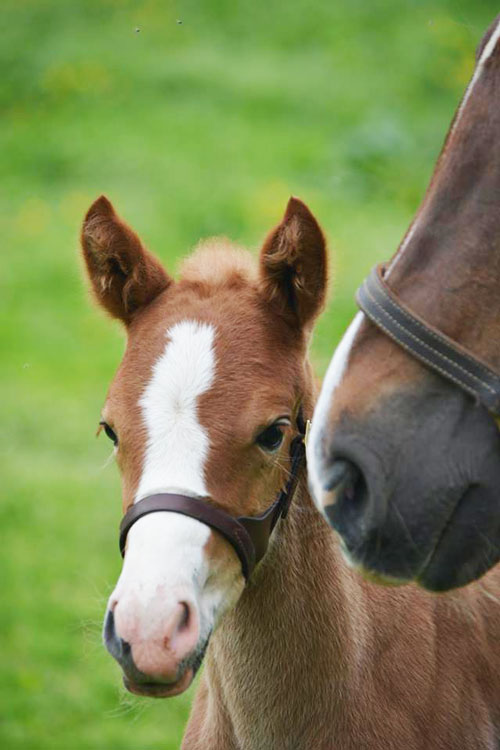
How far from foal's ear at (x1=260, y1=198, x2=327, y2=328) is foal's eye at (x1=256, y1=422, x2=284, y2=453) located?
33 cm

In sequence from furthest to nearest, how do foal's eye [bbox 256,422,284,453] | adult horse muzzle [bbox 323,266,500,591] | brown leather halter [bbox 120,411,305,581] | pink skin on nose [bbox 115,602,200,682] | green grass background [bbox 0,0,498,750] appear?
green grass background [bbox 0,0,498,750] < foal's eye [bbox 256,422,284,453] < brown leather halter [bbox 120,411,305,581] < pink skin on nose [bbox 115,602,200,682] < adult horse muzzle [bbox 323,266,500,591]

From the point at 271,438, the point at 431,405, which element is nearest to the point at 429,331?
the point at 431,405

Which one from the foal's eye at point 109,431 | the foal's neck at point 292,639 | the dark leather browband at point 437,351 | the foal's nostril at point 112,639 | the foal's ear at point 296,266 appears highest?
the dark leather browband at point 437,351

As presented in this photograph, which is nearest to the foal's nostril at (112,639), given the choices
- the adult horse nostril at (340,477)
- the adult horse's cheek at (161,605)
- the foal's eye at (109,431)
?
the adult horse's cheek at (161,605)

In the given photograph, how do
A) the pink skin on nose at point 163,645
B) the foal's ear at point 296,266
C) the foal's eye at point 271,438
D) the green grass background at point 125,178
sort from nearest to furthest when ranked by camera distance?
the pink skin on nose at point 163,645
the foal's eye at point 271,438
the foal's ear at point 296,266
the green grass background at point 125,178

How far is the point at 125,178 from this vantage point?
34.3 feet

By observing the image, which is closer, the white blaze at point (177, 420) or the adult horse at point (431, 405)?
the adult horse at point (431, 405)

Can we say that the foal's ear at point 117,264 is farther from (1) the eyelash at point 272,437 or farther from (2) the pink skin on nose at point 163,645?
(2) the pink skin on nose at point 163,645

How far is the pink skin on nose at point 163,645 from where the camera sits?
2297mm

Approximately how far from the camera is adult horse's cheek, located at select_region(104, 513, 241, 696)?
230 centimetres

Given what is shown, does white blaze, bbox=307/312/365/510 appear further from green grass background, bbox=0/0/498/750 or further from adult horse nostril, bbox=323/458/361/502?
green grass background, bbox=0/0/498/750

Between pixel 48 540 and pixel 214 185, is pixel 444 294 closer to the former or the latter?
pixel 48 540

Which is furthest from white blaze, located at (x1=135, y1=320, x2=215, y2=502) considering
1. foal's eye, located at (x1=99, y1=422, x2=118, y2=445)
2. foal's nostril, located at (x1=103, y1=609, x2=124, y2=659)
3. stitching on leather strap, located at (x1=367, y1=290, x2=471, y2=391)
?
stitching on leather strap, located at (x1=367, y1=290, x2=471, y2=391)

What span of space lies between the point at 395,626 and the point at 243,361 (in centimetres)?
89
